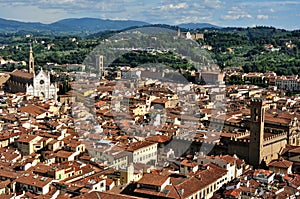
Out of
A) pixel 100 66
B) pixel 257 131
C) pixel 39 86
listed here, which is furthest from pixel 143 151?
pixel 100 66

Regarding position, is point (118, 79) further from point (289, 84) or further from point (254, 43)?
point (254, 43)

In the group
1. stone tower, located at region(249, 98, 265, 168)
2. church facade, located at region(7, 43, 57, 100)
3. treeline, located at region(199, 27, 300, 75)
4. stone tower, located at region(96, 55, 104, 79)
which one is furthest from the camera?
treeline, located at region(199, 27, 300, 75)

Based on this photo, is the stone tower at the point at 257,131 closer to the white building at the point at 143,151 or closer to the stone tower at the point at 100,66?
the white building at the point at 143,151

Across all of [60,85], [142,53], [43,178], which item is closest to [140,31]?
[142,53]

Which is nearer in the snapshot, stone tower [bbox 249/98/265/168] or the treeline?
stone tower [bbox 249/98/265/168]

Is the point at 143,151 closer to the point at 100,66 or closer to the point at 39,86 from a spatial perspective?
the point at 39,86

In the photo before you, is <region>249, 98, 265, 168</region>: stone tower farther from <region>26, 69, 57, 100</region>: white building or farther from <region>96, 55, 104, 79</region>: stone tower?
<region>96, 55, 104, 79</region>: stone tower

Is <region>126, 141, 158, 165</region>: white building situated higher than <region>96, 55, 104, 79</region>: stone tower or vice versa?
<region>96, 55, 104, 79</region>: stone tower

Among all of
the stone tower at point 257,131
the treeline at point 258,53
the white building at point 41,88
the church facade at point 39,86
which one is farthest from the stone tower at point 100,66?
the stone tower at point 257,131

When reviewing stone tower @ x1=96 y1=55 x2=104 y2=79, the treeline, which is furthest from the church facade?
the treeline
